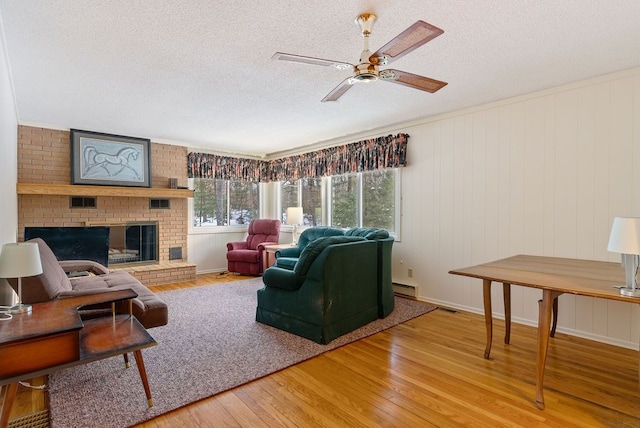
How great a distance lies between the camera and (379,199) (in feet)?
16.6

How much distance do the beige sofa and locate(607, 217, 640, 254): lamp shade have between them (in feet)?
10.1

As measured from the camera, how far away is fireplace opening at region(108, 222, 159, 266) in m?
5.32

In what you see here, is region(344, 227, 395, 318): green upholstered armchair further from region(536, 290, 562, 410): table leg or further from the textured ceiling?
region(536, 290, 562, 410): table leg

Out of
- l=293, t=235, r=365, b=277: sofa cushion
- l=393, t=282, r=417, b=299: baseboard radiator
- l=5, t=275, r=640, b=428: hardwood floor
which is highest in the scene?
l=293, t=235, r=365, b=277: sofa cushion

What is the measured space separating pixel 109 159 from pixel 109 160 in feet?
0.05

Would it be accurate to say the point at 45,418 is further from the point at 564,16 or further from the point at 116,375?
the point at 564,16

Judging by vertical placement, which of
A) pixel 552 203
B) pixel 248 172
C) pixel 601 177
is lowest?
pixel 552 203

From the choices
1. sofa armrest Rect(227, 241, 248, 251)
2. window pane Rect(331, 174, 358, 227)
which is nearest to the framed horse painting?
sofa armrest Rect(227, 241, 248, 251)

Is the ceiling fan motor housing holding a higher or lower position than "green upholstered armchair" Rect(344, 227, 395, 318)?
higher

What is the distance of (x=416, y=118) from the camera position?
4363 millimetres

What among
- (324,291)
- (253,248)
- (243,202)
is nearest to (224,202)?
(243,202)

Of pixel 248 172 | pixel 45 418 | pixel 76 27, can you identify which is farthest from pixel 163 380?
pixel 248 172

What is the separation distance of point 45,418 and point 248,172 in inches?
207

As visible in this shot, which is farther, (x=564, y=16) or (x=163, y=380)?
(x=163, y=380)
